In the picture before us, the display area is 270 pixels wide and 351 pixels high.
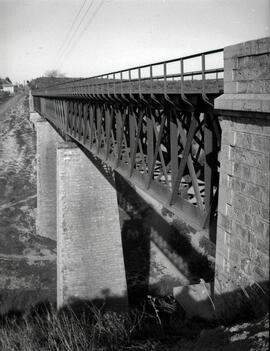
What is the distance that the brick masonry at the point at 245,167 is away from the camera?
596 cm

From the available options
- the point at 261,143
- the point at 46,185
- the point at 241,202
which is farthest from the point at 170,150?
the point at 46,185

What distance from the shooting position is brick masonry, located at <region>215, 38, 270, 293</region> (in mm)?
5961

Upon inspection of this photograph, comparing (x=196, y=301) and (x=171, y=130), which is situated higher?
(x=171, y=130)

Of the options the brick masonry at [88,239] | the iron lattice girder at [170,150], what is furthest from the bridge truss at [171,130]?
the brick masonry at [88,239]

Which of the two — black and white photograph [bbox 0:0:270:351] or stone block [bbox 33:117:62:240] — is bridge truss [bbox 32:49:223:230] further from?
stone block [bbox 33:117:62:240]

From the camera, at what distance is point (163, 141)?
11.1m

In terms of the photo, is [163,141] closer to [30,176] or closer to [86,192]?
[86,192]

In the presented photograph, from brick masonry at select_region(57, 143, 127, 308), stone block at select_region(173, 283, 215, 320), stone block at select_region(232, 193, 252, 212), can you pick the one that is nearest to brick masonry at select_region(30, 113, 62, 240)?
brick masonry at select_region(57, 143, 127, 308)

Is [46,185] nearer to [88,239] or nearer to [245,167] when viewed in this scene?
[88,239]

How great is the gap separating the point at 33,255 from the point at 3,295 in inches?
199

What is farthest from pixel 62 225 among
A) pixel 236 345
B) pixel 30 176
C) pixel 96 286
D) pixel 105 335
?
pixel 30 176

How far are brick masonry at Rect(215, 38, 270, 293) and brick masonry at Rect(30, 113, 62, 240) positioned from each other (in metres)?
24.7

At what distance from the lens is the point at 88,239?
18906 mm

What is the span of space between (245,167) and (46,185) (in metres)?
26.4
